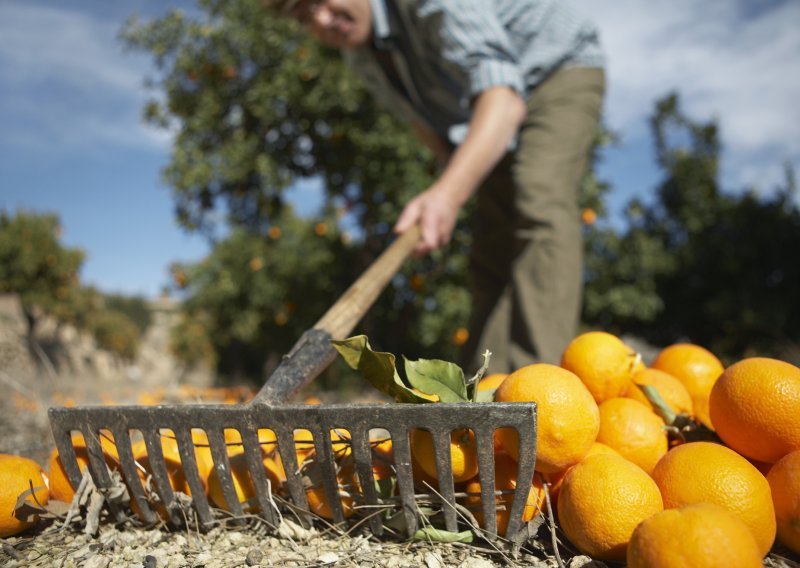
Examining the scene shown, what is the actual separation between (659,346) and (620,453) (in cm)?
1097

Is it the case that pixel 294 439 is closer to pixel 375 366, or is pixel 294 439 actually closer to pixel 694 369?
pixel 375 366

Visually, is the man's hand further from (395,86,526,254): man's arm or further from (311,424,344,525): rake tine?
(311,424,344,525): rake tine

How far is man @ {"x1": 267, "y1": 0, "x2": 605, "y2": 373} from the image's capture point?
96.0 inches

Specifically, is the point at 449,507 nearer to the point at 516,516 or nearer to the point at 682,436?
the point at 516,516

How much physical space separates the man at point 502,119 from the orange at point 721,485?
1.27 metres

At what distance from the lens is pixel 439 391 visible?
1263mm

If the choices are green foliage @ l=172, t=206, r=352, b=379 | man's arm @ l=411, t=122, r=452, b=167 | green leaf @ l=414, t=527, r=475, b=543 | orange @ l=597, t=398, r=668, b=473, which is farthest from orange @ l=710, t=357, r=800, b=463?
green foliage @ l=172, t=206, r=352, b=379

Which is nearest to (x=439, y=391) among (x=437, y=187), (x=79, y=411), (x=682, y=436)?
(x=682, y=436)

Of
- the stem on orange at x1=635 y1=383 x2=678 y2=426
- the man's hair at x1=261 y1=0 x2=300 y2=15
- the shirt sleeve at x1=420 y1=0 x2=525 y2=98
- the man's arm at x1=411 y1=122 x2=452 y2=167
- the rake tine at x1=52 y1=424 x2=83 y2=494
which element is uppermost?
the man's hair at x1=261 y1=0 x2=300 y2=15

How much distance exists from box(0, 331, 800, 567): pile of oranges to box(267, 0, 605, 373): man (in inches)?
42.3

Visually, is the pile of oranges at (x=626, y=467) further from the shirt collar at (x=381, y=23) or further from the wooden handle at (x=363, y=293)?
the shirt collar at (x=381, y=23)

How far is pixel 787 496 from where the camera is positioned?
1.10 metres

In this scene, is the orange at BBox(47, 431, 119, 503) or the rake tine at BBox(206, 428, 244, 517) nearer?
the rake tine at BBox(206, 428, 244, 517)

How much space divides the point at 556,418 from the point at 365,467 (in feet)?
1.36
